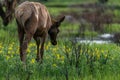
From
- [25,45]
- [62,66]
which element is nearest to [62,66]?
[62,66]

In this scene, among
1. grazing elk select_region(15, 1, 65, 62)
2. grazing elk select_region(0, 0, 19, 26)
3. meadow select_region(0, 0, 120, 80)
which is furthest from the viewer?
grazing elk select_region(0, 0, 19, 26)

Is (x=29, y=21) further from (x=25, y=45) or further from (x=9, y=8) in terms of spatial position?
(x=9, y=8)

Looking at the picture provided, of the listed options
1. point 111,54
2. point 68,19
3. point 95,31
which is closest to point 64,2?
point 68,19

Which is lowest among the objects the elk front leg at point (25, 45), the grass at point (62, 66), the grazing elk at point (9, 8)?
the grazing elk at point (9, 8)

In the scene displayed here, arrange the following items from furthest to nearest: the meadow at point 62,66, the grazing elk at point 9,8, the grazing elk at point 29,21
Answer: the grazing elk at point 9,8 → the grazing elk at point 29,21 → the meadow at point 62,66

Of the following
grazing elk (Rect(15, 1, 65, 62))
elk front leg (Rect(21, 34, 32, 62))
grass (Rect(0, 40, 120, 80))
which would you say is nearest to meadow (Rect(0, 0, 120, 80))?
grass (Rect(0, 40, 120, 80))

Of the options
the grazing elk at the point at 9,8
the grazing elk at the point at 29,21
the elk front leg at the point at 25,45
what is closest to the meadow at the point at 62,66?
the elk front leg at the point at 25,45

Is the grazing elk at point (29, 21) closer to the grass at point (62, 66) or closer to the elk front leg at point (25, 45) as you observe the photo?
the elk front leg at point (25, 45)

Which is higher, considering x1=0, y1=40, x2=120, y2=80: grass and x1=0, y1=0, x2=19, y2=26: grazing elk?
x1=0, y1=40, x2=120, y2=80: grass

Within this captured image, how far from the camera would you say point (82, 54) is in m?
13.0

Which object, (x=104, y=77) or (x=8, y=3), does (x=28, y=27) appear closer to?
(x=104, y=77)

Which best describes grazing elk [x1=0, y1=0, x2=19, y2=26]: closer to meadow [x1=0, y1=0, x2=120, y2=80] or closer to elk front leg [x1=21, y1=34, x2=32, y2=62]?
meadow [x1=0, y1=0, x2=120, y2=80]

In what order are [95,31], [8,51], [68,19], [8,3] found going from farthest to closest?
[68,19] < [95,31] < [8,3] < [8,51]

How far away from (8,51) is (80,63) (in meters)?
2.28
